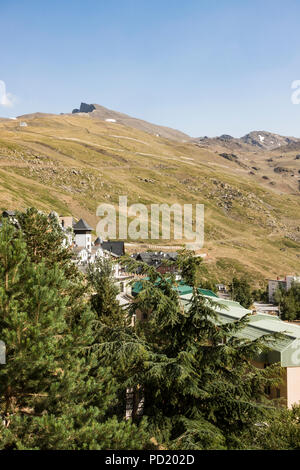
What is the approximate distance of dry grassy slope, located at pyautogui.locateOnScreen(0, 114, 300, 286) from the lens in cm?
10706

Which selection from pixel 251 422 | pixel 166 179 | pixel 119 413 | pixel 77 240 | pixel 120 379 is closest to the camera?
pixel 251 422

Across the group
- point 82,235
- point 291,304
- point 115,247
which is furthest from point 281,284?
point 82,235

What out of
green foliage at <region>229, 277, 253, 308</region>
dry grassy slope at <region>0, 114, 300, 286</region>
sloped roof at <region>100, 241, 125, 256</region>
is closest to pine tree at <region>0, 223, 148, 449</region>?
green foliage at <region>229, 277, 253, 308</region>

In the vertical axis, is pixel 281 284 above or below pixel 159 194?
below

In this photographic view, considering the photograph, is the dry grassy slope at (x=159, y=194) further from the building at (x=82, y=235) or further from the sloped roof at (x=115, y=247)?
the building at (x=82, y=235)

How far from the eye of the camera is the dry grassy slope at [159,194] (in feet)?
351

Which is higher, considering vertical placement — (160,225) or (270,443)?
(160,225)

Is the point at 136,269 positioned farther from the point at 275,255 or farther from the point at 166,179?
the point at 166,179

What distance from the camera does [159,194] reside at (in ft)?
519

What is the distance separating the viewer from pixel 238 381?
43.9 ft

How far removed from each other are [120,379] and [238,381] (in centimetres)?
455

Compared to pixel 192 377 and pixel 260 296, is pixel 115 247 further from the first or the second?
pixel 192 377

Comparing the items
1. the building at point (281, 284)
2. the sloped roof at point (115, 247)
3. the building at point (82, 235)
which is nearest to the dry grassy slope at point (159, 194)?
the building at point (281, 284)

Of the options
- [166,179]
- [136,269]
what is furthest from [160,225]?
[136,269]
